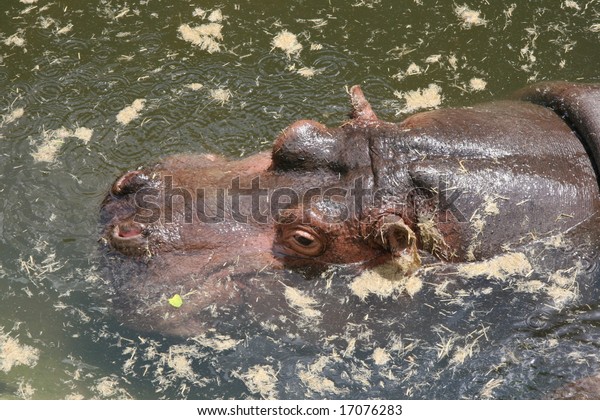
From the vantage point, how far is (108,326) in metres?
6.77

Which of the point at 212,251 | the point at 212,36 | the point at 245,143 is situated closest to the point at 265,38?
the point at 212,36

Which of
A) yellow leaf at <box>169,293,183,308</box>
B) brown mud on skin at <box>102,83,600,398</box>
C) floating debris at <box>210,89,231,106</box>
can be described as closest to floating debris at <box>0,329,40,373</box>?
brown mud on skin at <box>102,83,600,398</box>

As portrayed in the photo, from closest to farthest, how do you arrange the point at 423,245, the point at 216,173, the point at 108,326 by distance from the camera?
the point at 423,245 → the point at 216,173 → the point at 108,326

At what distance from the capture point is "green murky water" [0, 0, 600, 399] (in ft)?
22.1

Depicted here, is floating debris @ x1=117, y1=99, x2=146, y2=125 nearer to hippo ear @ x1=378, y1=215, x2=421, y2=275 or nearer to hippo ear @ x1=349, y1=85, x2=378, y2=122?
hippo ear @ x1=349, y1=85, x2=378, y2=122

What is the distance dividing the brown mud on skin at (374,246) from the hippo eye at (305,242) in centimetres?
2

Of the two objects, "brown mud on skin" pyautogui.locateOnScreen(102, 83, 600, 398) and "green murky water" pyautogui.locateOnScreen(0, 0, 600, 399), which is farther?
"green murky water" pyautogui.locateOnScreen(0, 0, 600, 399)

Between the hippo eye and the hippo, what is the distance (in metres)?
0.01

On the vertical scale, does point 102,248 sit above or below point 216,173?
below

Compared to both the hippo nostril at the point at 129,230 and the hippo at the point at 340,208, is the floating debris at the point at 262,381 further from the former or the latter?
the hippo nostril at the point at 129,230

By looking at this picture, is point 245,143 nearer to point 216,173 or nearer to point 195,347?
point 216,173

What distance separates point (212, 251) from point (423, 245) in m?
1.76

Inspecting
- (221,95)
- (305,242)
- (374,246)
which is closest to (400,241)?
(374,246)

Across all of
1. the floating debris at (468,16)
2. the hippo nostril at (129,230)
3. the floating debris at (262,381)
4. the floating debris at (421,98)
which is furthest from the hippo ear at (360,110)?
the floating debris at (468,16)
